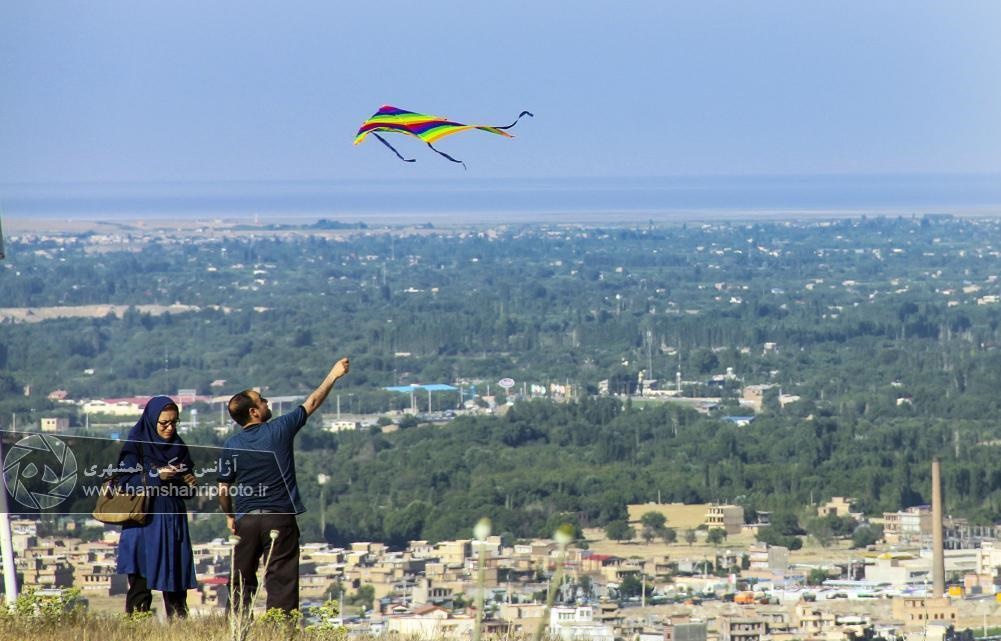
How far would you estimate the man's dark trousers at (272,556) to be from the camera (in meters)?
6.05

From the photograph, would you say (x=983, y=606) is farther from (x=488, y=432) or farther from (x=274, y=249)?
(x=274, y=249)

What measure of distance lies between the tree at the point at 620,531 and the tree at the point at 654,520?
0.87ft

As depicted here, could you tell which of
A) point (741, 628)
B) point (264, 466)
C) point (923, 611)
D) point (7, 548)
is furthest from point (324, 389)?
point (923, 611)

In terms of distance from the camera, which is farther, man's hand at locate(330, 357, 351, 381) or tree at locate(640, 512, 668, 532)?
tree at locate(640, 512, 668, 532)

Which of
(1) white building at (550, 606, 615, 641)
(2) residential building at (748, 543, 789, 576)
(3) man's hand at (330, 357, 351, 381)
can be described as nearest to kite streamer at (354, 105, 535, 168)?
(3) man's hand at (330, 357, 351, 381)

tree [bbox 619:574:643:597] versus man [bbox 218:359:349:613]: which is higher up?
man [bbox 218:359:349:613]

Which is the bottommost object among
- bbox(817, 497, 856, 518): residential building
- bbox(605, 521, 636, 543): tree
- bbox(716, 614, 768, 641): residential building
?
bbox(817, 497, 856, 518): residential building

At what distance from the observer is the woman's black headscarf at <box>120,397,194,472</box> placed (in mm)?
6047

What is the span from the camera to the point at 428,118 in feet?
25.0

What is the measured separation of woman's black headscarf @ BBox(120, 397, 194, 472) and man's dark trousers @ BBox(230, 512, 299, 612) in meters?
0.25

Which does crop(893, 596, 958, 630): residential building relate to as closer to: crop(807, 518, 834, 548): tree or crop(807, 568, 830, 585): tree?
crop(807, 568, 830, 585): tree

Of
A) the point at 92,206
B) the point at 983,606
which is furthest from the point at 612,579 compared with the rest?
the point at 92,206

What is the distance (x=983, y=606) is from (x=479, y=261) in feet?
245

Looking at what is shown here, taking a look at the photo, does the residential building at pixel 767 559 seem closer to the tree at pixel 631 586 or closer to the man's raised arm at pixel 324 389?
the tree at pixel 631 586
